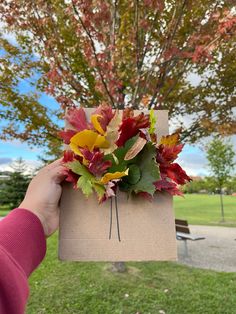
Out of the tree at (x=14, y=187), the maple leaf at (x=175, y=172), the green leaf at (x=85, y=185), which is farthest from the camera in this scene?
the tree at (x=14, y=187)

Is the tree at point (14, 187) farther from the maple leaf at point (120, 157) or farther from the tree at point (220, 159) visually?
the maple leaf at point (120, 157)

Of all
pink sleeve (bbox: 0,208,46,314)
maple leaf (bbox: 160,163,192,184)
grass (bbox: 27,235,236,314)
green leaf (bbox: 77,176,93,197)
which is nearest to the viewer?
pink sleeve (bbox: 0,208,46,314)

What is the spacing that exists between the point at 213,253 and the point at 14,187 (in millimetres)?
16526

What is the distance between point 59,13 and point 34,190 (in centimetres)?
436

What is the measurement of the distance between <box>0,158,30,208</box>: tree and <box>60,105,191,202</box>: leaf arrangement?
20.7m

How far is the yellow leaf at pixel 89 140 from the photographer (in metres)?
1.16

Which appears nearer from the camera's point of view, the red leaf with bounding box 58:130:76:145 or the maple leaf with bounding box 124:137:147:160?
the maple leaf with bounding box 124:137:147:160

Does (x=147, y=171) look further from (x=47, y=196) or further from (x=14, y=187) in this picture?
(x=14, y=187)

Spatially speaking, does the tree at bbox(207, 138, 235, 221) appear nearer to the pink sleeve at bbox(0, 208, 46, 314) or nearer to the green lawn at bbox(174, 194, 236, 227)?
the green lawn at bbox(174, 194, 236, 227)

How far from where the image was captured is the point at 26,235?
0.97m

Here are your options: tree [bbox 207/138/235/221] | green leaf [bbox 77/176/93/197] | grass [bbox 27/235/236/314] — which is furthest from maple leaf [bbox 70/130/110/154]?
tree [bbox 207/138/235/221]

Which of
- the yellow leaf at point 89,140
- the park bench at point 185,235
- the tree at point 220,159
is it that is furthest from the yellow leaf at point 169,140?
the tree at point 220,159

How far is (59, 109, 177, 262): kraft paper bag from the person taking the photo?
1.17 metres

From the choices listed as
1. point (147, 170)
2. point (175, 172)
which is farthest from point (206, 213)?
point (147, 170)
